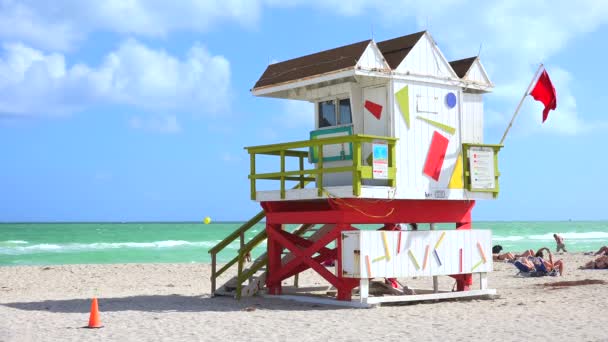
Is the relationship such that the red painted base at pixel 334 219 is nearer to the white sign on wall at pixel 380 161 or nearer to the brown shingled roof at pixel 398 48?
the white sign on wall at pixel 380 161

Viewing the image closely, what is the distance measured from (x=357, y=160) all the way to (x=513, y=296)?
5.24 metres

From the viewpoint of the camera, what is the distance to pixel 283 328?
1230 centimetres

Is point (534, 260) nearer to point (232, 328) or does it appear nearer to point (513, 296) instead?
point (513, 296)

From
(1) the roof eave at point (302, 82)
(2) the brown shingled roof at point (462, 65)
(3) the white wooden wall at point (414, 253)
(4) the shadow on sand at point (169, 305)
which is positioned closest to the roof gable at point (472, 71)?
(2) the brown shingled roof at point (462, 65)

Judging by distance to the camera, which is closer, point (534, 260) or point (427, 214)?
point (427, 214)

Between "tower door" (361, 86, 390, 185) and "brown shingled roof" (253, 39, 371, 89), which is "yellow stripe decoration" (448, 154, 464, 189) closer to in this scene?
"tower door" (361, 86, 390, 185)

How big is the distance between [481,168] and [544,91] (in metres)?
2.15

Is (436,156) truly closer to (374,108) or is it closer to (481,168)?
(481,168)

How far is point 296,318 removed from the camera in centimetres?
1348

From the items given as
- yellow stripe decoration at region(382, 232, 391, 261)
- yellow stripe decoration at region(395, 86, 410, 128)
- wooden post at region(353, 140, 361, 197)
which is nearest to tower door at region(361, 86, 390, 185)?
yellow stripe decoration at region(395, 86, 410, 128)

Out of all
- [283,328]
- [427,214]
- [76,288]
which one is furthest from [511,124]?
[76,288]

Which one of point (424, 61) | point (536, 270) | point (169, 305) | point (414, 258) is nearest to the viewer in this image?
point (414, 258)

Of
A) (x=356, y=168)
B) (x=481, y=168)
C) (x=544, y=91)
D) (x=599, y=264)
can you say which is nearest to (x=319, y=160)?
(x=356, y=168)

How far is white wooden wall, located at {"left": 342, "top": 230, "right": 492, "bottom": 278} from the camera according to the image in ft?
47.3
